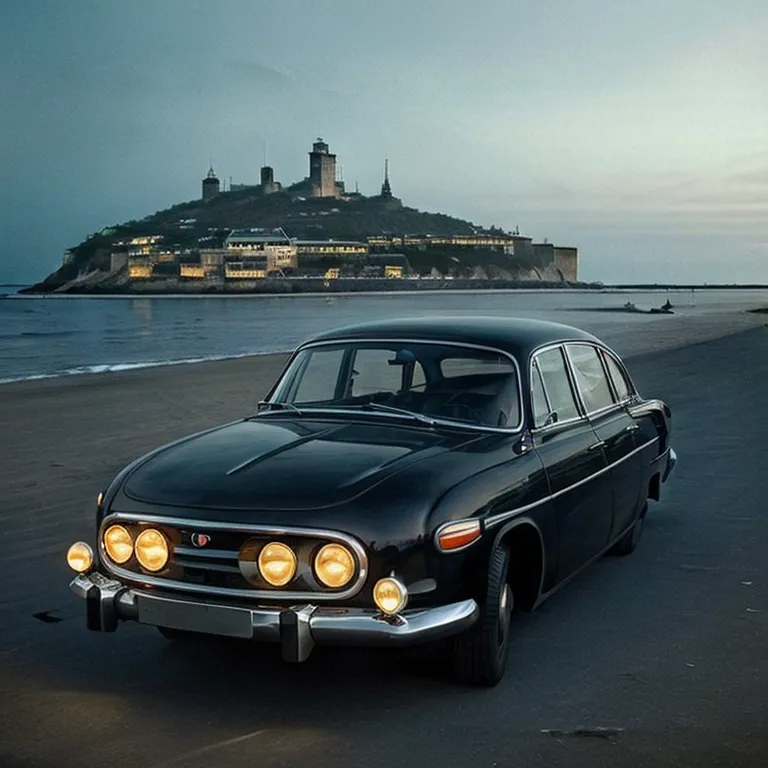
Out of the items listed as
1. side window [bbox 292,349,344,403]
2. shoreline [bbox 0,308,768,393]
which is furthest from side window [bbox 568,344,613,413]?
shoreline [bbox 0,308,768,393]

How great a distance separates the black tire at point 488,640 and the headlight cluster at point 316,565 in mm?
666

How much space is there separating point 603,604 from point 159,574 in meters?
2.67

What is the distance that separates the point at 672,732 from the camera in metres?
4.05

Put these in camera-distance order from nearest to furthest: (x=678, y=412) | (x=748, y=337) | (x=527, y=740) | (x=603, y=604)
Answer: (x=527, y=740) < (x=603, y=604) < (x=678, y=412) < (x=748, y=337)

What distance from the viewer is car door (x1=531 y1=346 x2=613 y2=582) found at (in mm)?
5109

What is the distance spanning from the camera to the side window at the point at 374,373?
571 cm

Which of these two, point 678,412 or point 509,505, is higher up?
point 509,505

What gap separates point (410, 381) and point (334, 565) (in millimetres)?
1792

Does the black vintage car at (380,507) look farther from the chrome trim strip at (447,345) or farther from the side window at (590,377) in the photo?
the side window at (590,377)

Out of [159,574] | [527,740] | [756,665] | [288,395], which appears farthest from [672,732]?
[288,395]

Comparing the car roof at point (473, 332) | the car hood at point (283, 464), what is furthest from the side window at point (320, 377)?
the car hood at point (283, 464)

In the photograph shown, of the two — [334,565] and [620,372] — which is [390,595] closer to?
[334,565]

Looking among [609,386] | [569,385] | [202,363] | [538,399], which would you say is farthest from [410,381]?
[202,363]

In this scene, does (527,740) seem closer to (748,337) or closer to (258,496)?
(258,496)
